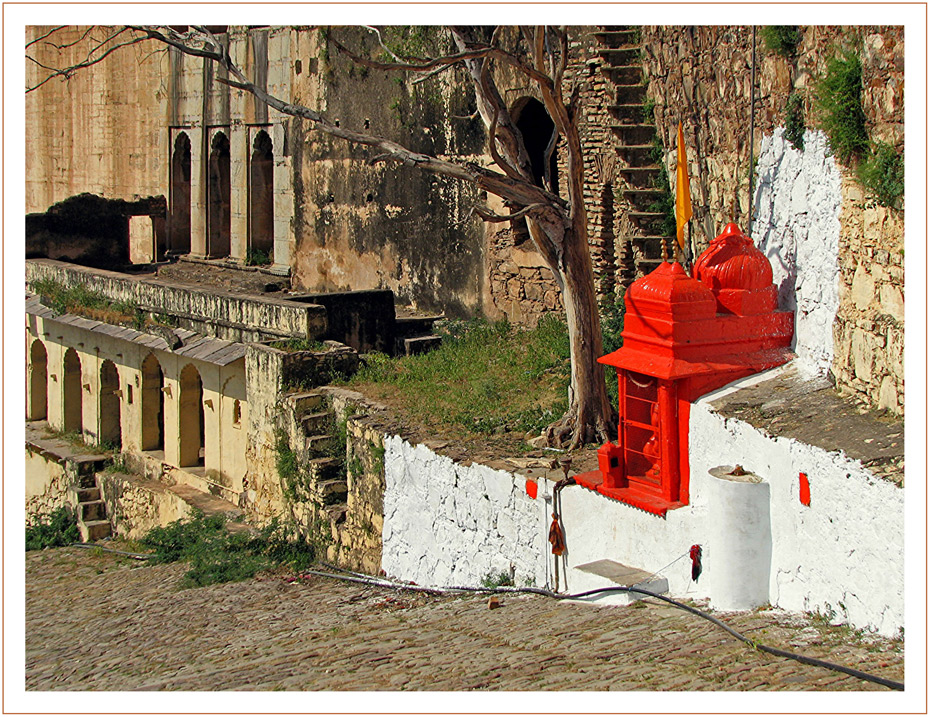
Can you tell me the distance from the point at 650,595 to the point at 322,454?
499cm

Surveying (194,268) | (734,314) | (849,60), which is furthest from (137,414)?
(849,60)

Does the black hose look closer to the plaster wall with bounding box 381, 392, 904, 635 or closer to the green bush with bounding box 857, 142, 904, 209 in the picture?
the plaster wall with bounding box 381, 392, 904, 635

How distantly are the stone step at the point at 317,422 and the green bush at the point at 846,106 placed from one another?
6.16m

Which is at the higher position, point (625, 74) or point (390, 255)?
point (625, 74)

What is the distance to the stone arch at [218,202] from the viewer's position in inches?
891

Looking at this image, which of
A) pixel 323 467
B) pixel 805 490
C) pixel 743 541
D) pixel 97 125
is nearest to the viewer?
pixel 805 490

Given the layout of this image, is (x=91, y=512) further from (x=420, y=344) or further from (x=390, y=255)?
(x=390, y=255)

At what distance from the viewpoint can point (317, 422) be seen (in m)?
12.5

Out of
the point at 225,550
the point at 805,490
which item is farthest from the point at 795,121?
the point at 225,550

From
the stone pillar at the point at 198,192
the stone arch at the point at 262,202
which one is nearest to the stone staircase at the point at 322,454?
the stone arch at the point at 262,202

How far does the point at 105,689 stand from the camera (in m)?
8.34

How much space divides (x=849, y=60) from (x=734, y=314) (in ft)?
6.23

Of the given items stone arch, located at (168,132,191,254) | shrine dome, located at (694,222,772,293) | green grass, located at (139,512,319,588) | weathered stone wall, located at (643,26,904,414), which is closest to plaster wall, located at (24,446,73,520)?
green grass, located at (139,512,319,588)

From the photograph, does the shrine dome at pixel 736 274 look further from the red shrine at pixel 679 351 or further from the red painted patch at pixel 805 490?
the red painted patch at pixel 805 490
